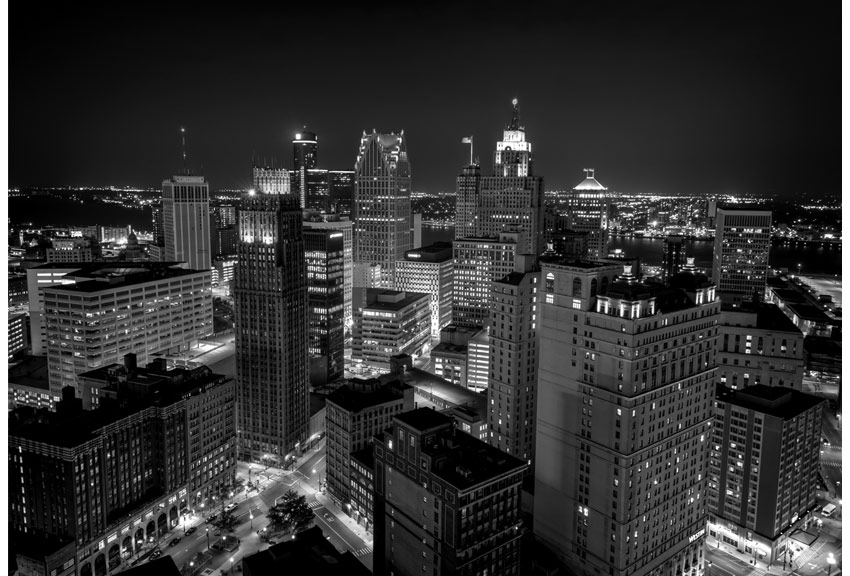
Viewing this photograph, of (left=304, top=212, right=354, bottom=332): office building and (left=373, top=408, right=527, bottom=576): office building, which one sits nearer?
(left=373, top=408, right=527, bottom=576): office building

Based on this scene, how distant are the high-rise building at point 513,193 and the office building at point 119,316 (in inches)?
711

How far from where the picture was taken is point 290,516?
2166 cm

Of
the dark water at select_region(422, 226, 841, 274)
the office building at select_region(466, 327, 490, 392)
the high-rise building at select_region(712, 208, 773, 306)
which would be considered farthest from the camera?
the dark water at select_region(422, 226, 841, 274)

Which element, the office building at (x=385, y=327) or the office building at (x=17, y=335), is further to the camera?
the office building at (x=17, y=335)

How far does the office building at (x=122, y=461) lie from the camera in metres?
19.5

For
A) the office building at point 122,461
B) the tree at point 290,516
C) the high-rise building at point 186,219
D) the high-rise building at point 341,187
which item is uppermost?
the high-rise building at point 341,187

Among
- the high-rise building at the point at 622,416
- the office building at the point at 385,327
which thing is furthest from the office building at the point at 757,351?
the office building at the point at 385,327

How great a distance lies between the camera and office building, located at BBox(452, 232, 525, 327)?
40.6 m

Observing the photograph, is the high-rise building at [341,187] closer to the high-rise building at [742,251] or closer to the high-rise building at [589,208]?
the high-rise building at [589,208]

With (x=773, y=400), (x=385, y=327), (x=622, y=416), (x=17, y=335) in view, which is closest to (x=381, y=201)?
(x=385, y=327)

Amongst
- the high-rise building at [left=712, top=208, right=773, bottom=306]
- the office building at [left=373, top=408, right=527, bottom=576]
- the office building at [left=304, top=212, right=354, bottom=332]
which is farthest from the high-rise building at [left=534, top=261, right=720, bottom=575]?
the office building at [left=304, top=212, right=354, bottom=332]

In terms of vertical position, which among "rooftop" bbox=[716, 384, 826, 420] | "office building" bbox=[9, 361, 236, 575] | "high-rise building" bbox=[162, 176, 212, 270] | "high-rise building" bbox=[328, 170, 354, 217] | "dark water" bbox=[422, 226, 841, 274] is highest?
"high-rise building" bbox=[328, 170, 354, 217]

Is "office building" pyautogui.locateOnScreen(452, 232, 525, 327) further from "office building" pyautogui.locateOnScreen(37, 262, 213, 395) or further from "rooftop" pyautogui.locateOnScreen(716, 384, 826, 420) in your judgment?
"rooftop" pyautogui.locateOnScreen(716, 384, 826, 420)

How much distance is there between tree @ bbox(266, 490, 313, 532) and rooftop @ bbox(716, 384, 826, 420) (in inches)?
527
